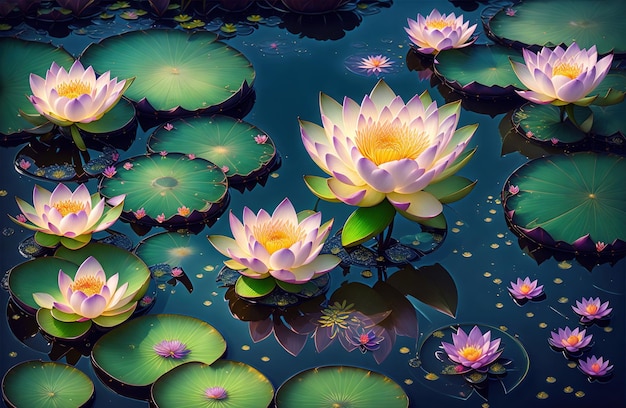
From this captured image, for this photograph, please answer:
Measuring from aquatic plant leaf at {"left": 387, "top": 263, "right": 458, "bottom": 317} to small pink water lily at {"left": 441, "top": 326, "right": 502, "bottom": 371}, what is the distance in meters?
0.21

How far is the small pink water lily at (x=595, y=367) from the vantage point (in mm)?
3773

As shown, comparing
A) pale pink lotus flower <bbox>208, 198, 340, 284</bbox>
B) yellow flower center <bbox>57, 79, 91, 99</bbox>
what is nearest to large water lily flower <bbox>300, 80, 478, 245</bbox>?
pale pink lotus flower <bbox>208, 198, 340, 284</bbox>

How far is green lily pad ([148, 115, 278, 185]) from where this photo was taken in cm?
467

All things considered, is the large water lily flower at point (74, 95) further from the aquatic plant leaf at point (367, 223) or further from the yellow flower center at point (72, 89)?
the aquatic plant leaf at point (367, 223)

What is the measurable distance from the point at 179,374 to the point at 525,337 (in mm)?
1249

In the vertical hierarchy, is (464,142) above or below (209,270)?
above

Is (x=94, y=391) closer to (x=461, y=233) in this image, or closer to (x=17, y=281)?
(x=17, y=281)

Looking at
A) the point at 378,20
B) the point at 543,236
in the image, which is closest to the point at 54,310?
the point at 543,236

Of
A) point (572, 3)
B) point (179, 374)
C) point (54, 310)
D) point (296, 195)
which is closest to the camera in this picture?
point (179, 374)

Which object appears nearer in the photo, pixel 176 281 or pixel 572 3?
pixel 176 281

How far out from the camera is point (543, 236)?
14.1 ft

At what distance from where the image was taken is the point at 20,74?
5172 mm

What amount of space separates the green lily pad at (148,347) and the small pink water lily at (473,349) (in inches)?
31.9

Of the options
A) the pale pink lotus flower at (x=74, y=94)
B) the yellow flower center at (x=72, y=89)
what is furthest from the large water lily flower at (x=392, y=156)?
the yellow flower center at (x=72, y=89)
